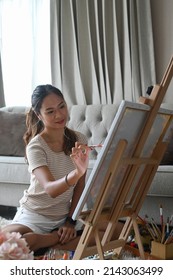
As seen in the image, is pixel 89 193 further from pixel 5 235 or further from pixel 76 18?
pixel 76 18

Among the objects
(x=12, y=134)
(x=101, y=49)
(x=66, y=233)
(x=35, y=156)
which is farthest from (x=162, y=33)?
(x=66, y=233)

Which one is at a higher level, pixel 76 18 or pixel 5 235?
pixel 76 18

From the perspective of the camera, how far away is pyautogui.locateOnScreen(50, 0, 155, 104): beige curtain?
2.95 m

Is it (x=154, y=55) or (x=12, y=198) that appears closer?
(x=12, y=198)

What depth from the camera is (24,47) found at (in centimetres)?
355

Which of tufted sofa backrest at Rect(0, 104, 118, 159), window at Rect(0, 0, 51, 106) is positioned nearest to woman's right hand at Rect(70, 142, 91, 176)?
tufted sofa backrest at Rect(0, 104, 118, 159)

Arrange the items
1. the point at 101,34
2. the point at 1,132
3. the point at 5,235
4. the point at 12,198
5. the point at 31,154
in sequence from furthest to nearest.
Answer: the point at 101,34 → the point at 1,132 → the point at 12,198 → the point at 31,154 → the point at 5,235

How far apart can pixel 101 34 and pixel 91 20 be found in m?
0.15

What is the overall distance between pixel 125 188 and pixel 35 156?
1.69ft

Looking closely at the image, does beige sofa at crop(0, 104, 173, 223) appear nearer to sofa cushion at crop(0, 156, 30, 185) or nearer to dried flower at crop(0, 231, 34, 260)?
sofa cushion at crop(0, 156, 30, 185)

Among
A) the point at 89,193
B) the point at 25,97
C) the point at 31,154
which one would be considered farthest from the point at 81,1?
the point at 89,193

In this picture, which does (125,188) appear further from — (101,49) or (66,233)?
(101,49)

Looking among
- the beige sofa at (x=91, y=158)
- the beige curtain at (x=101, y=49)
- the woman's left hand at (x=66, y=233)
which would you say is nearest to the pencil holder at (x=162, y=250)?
the woman's left hand at (x=66, y=233)
